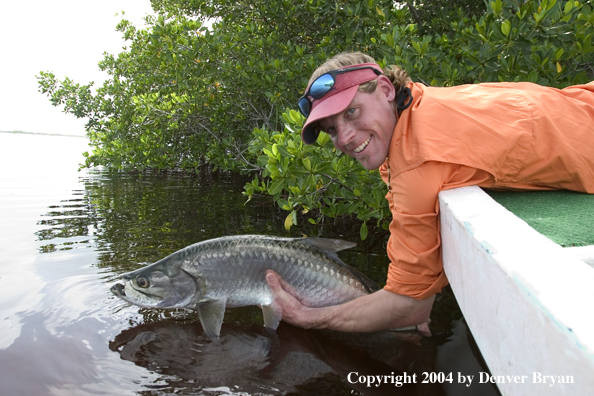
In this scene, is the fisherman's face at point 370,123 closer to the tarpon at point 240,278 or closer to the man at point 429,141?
the man at point 429,141

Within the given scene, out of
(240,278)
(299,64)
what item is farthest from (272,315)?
(299,64)

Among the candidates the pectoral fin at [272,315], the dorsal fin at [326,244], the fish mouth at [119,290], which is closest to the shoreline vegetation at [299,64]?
the dorsal fin at [326,244]

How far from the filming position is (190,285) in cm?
359

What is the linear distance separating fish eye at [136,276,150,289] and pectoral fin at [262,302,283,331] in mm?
1002

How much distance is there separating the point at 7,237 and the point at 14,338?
4046 mm

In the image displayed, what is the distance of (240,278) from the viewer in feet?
11.9

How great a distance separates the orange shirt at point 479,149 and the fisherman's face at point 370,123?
0.11 meters

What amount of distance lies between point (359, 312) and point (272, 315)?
2.64 feet

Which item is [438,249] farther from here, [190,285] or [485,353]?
[190,285]

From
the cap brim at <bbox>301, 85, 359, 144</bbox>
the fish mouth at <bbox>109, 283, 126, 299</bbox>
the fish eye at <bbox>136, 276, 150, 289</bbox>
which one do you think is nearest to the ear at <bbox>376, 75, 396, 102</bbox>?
the cap brim at <bbox>301, 85, 359, 144</bbox>

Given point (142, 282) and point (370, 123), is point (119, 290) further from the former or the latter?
point (370, 123)

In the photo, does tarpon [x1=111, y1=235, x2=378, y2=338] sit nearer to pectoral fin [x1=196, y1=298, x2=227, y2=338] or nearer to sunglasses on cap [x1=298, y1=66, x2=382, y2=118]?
pectoral fin [x1=196, y1=298, x2=227, y2=338]

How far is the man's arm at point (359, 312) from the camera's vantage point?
2.94m

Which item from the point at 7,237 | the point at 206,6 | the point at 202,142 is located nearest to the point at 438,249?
the point at 7,237
